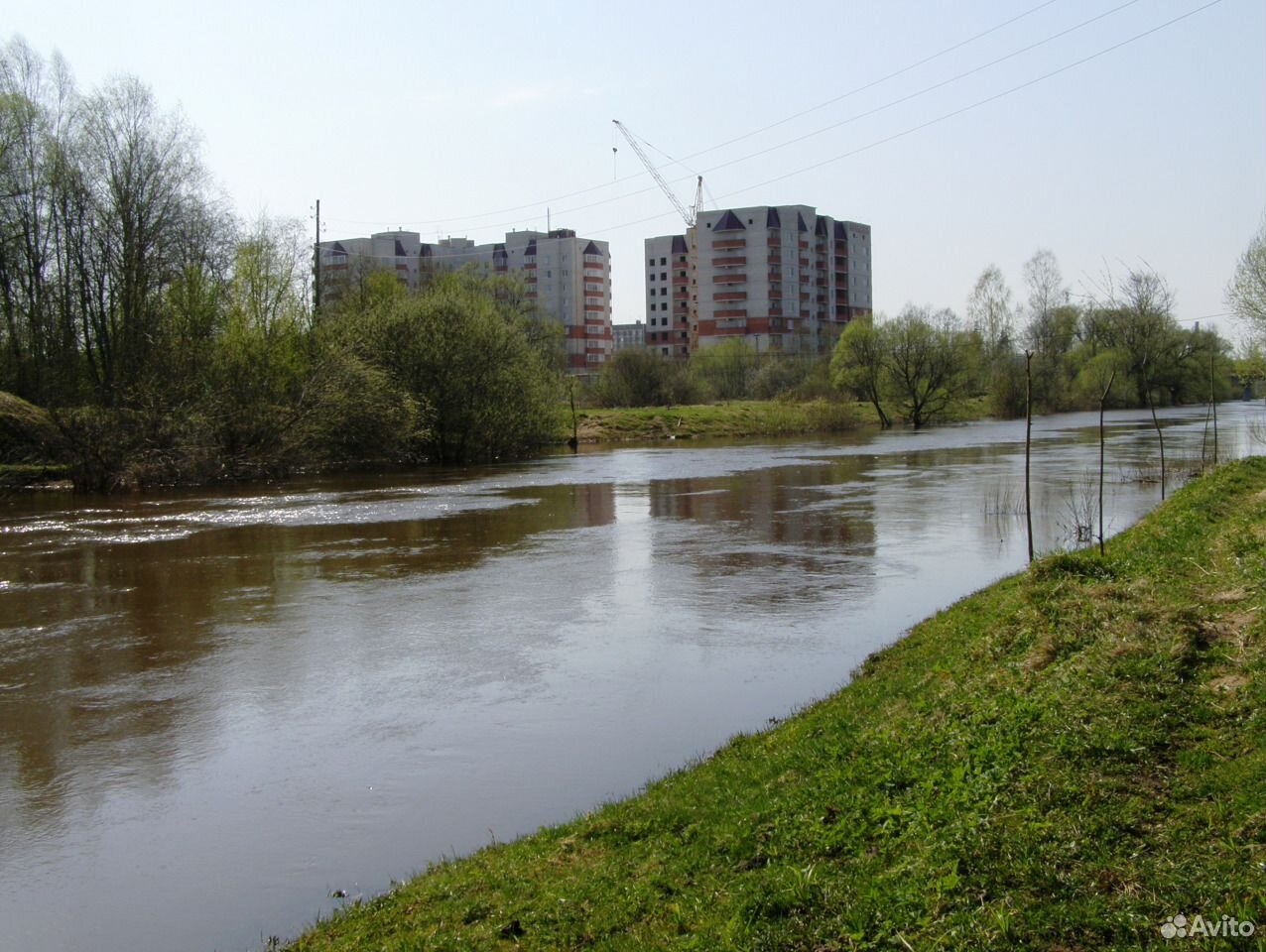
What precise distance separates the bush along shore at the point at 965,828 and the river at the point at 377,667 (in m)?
1.27

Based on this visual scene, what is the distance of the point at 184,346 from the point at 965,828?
39.7 metres

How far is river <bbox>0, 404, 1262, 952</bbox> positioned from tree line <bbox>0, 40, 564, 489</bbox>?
970 cm

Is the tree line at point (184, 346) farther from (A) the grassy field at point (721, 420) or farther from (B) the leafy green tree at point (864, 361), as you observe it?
(B) the leafy green tree at point (864, 361)

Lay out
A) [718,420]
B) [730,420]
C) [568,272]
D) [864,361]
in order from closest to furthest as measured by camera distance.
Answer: [718,420]
[730,420]
[864,361]
[568,272]

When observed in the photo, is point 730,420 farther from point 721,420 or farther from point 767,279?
point 767,279

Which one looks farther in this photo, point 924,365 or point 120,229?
point 924,365

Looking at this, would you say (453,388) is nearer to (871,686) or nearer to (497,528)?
(497,528)

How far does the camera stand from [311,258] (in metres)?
54.7

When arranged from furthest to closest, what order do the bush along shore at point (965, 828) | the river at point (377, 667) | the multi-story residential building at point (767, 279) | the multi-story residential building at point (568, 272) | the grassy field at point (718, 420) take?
the multi-story residential building at point (568, 272), the multi-story residential building at point (767, 279), the grassy field at point (718, 420), the river at point (377, 667), the bush along shore at point (965, 828)

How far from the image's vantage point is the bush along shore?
4395 mm

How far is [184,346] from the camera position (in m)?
39.8

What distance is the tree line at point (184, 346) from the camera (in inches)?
1460

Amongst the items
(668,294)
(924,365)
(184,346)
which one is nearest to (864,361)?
(924,365)

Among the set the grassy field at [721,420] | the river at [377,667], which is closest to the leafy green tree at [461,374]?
the grassy field at [721,420]
